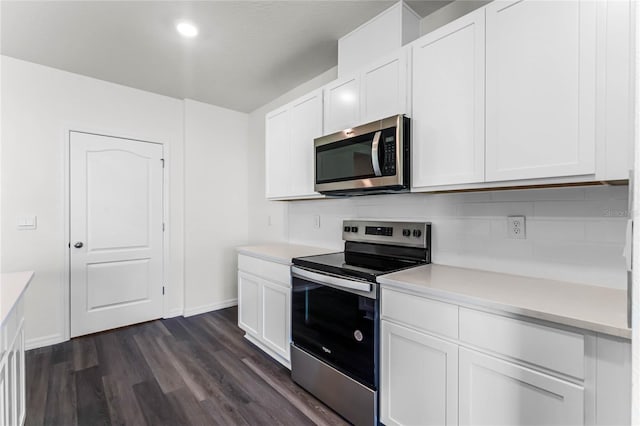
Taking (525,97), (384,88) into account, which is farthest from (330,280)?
(525,97)

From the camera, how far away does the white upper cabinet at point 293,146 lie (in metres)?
2.51

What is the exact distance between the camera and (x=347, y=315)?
180 centimetres

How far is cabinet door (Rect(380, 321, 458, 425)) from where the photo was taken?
136 centimetres

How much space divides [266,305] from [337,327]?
0.87 meters

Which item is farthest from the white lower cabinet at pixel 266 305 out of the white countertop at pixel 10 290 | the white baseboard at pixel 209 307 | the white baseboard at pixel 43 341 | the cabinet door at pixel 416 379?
the white baseboard at pixel 43 341

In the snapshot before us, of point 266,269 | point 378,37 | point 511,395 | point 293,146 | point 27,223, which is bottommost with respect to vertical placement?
point 511,395

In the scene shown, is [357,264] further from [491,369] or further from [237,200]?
[237,200]

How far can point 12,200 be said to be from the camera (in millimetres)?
2678

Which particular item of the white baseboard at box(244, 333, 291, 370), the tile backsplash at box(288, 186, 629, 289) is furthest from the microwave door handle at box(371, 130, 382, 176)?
the white baseboard at box(244, 333, 291, 370)

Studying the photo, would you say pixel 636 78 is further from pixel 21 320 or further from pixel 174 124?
pixel 174 124

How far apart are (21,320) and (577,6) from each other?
300 cm

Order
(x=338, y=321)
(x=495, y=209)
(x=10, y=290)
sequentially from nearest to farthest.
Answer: (x=10, y=290) → (x=495, y=209) → (x=338, y=321)

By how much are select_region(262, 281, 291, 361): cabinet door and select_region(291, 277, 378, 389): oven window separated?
11 cm

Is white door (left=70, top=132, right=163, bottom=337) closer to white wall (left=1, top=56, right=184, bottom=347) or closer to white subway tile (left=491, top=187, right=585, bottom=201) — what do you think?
white wall (left=1, top=56, right=184, bottom=347)
